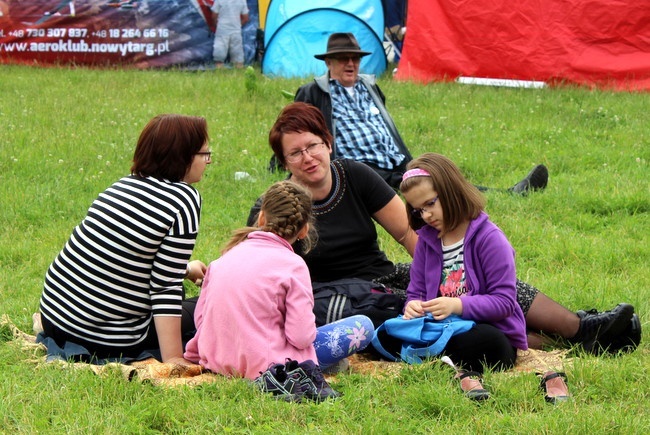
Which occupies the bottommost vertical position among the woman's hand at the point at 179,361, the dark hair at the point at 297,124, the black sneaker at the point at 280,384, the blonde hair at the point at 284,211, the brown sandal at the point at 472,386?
the woman's hand at the point at 179,361

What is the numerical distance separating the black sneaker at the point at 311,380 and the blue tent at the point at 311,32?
31.1 feet

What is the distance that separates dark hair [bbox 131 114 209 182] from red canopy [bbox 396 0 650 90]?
810 centimetres

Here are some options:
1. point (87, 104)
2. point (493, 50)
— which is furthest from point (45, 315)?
point (493, 50)

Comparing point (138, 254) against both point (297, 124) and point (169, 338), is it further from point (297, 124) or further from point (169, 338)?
point (297, 124)

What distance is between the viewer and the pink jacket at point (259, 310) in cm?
388

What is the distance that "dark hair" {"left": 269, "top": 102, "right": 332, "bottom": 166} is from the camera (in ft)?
15.4

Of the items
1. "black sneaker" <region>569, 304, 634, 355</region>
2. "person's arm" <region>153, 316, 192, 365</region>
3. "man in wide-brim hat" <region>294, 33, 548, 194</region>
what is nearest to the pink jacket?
"person's arm" <region>153, 316, 192, 365</region>

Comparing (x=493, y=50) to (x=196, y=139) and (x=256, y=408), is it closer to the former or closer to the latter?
(x=196, y=139)

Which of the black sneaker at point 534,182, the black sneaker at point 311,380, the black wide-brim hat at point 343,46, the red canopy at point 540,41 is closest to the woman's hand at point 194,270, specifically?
the black sneaker at point 311,380

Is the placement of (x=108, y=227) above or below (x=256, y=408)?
above

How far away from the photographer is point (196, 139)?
13.9 ft

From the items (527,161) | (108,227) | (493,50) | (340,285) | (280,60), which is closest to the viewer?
(108,227)

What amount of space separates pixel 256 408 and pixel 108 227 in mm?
1103

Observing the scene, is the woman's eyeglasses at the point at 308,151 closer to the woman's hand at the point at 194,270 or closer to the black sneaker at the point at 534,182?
the woman's hand at the point at 194,270
